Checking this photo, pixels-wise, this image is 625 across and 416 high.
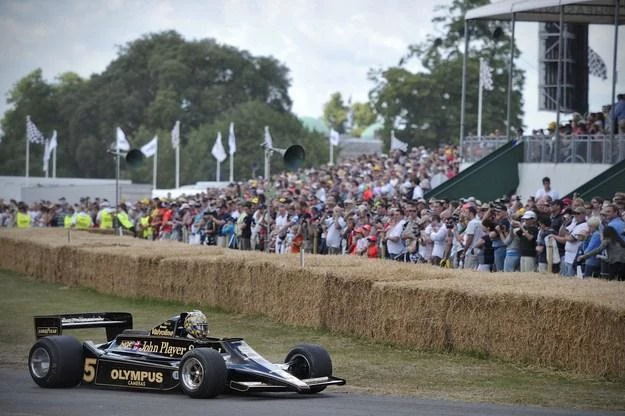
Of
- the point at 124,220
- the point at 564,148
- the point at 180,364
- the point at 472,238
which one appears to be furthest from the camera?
the point at 124,220

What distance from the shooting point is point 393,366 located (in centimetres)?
1703

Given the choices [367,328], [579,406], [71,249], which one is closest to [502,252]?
[367,328]

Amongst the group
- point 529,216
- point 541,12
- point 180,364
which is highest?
point 541,12

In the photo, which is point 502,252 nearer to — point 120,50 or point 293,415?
point 293,415

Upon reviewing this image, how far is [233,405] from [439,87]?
214 ft

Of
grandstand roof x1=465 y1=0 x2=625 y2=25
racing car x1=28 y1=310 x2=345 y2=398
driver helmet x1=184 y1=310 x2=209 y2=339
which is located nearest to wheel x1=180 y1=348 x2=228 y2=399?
racing car x1=28 y1=310 x2=345 y2=398

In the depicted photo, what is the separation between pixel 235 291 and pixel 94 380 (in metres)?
8.81

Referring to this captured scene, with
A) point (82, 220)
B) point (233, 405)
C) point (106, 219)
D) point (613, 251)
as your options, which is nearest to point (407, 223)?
point (613, 251)

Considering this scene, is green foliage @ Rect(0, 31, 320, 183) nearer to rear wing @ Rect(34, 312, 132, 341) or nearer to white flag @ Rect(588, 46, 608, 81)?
white flag @ Rect(588, 46, 608, 81)

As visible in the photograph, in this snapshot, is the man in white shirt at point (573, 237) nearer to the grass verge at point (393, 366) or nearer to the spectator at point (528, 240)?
the spectator at point (528, 240)

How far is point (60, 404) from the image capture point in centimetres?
1341

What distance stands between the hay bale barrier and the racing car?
137 inches

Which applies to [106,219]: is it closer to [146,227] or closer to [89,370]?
[146,227]

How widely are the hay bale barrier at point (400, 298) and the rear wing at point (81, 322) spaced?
14.9 feet
